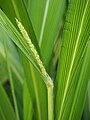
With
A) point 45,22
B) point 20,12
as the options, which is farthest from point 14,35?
point 45,22

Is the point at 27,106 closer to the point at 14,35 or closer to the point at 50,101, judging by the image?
the point at 50,101

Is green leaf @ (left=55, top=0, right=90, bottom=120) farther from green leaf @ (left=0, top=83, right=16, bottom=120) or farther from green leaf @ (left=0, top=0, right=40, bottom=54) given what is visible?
green leaf @ (left=0, top=83, right=16, bottom=120)

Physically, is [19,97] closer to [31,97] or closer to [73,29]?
[31,97]

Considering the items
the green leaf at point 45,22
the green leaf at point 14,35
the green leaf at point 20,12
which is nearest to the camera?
the green leaf at point 14,35

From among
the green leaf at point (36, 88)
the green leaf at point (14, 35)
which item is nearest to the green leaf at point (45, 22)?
the green leaf at point (36, 88)

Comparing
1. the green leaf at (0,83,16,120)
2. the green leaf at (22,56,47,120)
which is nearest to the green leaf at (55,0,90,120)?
the green leaf at (22,56,47,120)

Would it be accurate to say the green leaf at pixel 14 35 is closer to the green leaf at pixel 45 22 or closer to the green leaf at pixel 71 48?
the green leaf at pixel 71 48

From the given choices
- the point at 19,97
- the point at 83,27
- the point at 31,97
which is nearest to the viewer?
the point at 83,27

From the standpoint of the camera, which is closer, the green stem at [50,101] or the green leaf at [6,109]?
the green stem at [50,101]

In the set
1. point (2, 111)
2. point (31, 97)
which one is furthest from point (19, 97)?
point (31, 97)
